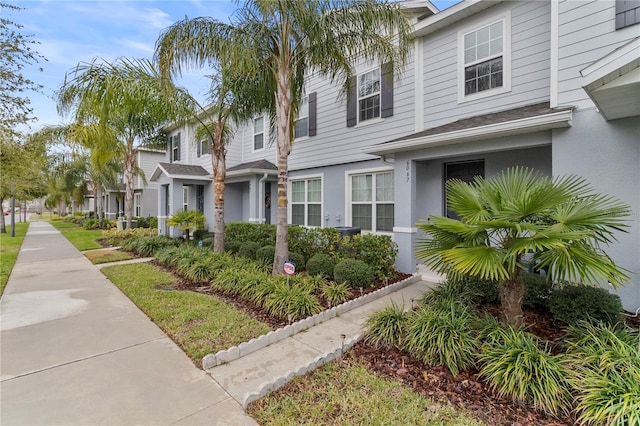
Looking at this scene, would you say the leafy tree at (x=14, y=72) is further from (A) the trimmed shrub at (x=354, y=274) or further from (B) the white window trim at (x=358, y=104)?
(A) the trimmed shrub at (x=354, y=274)

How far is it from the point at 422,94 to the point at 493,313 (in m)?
5.69

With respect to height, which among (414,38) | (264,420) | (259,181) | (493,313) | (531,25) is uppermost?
(414,38)

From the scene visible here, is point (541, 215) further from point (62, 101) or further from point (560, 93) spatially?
point (62, 101)

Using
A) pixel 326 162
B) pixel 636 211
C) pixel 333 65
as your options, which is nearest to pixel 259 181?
pixel 326 162

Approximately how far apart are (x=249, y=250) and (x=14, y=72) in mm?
7836

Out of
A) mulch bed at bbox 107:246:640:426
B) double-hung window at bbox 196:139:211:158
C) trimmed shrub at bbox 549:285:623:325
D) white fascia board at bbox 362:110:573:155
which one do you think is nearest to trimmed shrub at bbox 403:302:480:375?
mulch bed at bbox 107:246:640:426

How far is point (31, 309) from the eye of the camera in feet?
18.4

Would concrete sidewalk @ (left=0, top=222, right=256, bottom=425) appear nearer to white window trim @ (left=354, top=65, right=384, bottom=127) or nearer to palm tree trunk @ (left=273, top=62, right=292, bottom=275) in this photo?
palm tree trunk @ (left=273, top=62, right=292, bottom=275)

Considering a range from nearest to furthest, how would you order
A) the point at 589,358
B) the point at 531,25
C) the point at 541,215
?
the point at 589,358 < the point at 541,215 < the point at 531,25

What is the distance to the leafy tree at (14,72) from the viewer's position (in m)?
7.68

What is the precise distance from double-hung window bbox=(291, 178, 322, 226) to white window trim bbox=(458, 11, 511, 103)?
515 cm

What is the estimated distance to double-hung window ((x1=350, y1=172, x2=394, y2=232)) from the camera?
8.47 m

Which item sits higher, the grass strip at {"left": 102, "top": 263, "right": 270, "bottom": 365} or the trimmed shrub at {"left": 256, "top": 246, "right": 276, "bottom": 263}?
the trimmed shrub at {"left": 256, "top": 246, "right": 276, "bottom": 263}

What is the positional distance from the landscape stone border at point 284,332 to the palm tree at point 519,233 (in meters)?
1.89
